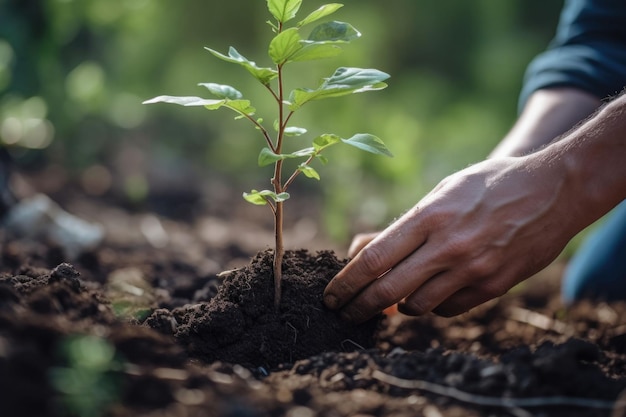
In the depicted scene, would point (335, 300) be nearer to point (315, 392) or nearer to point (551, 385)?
point (315, 392)

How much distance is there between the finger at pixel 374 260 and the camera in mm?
1693

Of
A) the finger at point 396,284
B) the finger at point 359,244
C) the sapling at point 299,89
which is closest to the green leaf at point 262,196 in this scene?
the sapling at point 299,89

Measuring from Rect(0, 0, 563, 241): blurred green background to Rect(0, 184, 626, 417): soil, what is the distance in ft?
6.13

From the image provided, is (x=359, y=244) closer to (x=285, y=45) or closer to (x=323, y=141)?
(x=323, y=141)

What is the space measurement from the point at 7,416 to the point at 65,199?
2931mm

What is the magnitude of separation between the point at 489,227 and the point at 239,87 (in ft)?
16.6

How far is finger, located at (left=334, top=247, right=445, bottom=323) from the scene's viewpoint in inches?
67.1

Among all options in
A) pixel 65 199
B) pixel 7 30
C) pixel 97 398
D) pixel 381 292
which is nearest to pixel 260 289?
pixel 381 292

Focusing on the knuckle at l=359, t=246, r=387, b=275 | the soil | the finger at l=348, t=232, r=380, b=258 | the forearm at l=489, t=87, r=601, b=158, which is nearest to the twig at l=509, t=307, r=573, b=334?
the soil

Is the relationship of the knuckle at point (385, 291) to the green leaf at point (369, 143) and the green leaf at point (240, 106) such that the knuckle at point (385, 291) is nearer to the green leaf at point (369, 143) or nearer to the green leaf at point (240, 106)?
the green leaf at point (369, 143)

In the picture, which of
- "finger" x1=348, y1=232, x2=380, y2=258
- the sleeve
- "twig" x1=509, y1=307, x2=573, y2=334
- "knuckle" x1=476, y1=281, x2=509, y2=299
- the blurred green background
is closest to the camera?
"knuckle" x1=476, y1=281, x2=509, y2=299

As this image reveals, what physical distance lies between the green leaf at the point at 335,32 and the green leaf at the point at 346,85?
80mm

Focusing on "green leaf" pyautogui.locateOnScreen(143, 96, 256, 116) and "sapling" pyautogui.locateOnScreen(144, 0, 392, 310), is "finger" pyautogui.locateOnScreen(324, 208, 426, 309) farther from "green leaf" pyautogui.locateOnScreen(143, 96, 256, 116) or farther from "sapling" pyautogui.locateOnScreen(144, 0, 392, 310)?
"green leaf" pyautogui.locateOnScreen(143, 96, 256, 116)

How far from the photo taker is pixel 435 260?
1.73 m
